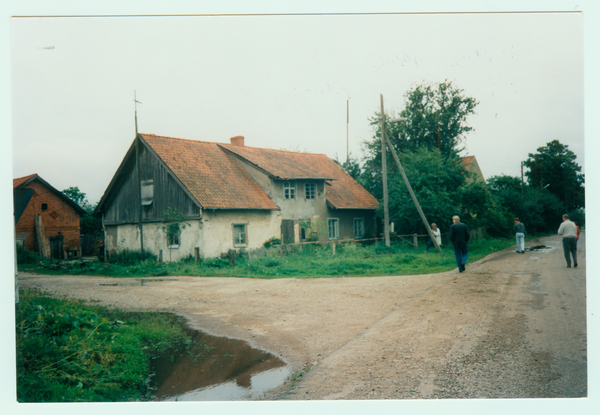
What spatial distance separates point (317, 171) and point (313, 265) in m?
7.42

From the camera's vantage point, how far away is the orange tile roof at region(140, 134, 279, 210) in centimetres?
1193

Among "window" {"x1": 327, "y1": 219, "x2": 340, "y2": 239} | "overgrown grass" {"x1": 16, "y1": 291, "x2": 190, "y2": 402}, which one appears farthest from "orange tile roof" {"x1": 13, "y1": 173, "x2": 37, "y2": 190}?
"window" {"x1": 327, "y1": 219, "x2": 340, "y2": 239}

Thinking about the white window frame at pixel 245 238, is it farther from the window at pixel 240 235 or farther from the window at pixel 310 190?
the window at pixel 310 190

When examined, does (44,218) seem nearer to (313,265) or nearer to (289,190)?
(313,265)

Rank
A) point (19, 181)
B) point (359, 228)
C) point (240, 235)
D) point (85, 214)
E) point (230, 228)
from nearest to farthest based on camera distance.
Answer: point (19, 181) < point (85, 214) < point (230, 228) < point (240, 235) < point (359, 228)

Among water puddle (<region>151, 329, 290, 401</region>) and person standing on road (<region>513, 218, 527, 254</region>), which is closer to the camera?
water puddle (<region>151, 329, 290, 401</region>)

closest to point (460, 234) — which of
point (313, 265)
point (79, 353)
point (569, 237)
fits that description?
point (569, 237)

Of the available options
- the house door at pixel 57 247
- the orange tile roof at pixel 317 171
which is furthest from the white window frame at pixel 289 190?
the house door at pixel 57 247

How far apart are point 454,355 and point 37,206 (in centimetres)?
648

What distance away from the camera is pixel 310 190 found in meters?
19.9

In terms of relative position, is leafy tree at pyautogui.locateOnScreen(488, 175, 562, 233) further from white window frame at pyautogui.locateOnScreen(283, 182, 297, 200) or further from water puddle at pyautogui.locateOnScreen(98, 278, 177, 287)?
white window frame at pyautogui.locateOnScreen(283, 182, 297, 200)

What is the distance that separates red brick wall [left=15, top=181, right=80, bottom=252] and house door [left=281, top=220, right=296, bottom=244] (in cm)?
1047

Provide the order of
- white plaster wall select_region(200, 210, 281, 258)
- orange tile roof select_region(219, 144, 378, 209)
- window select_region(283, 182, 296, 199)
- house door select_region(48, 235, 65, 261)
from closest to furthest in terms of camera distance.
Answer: house door select_region(48, 235, 65, 261) → white plaster wall select_region(200, 210, 281, 258) → orange tile roof select_region(219, 144, 378, 209) → window select_region(283, 182, 296, 199)

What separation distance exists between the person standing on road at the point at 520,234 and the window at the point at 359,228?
988 cm
